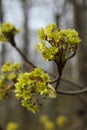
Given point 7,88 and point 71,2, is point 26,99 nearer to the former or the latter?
point 7,88

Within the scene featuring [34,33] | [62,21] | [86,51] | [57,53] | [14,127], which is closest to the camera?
[57,53]

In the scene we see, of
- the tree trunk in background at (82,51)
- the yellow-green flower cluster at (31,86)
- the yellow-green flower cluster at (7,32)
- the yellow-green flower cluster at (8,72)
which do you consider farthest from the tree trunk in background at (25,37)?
the yellow-green flower cluster at (31,86)

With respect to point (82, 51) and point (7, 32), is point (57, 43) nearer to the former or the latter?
point (7, 32)

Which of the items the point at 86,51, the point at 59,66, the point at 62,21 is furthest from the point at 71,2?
the point at 59,66

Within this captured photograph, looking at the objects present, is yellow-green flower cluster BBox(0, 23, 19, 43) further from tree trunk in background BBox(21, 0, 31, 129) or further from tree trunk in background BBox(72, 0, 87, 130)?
tree trunk in background BBox(21, 0, 31, 129)

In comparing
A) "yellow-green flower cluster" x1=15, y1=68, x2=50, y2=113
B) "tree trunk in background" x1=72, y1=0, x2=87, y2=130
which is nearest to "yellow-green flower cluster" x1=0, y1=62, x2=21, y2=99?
"yellow-green flower cluster" x1=15, y1=68, x2=50, y2=113

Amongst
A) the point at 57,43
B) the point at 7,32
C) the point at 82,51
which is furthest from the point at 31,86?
the point at 82,51

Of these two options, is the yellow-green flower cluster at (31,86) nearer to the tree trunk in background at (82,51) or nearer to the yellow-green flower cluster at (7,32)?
the yellow-green flower cluster at (7,32)
